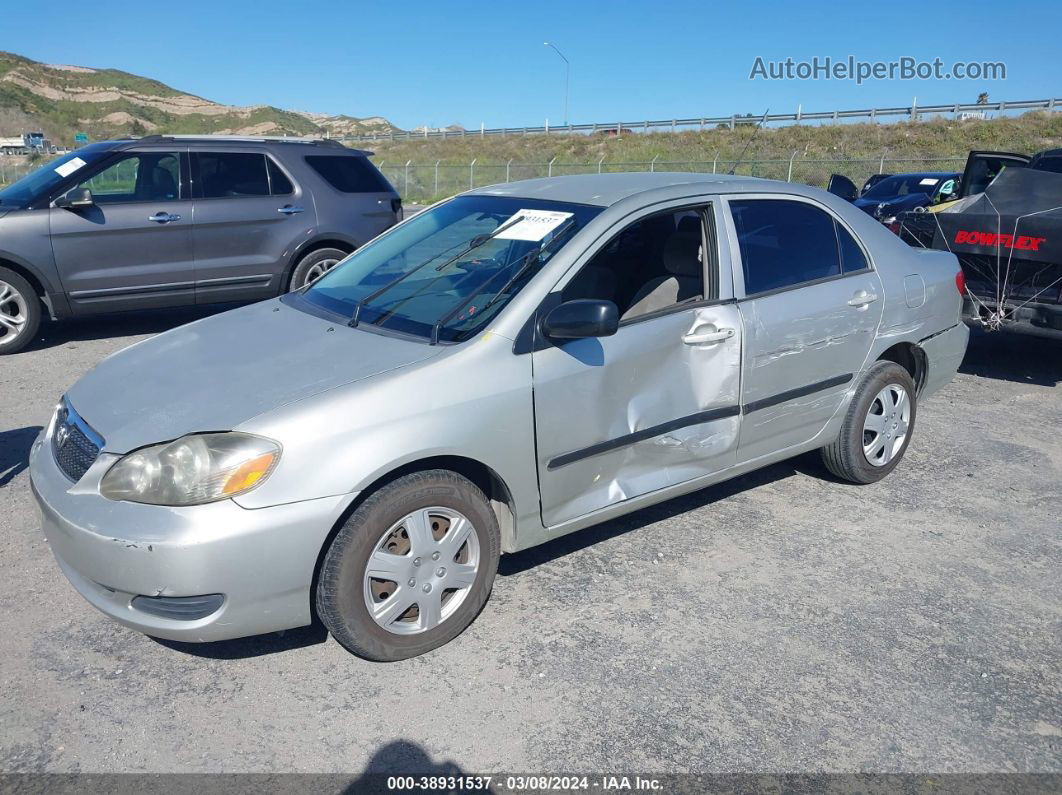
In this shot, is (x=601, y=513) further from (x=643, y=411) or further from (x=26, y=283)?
(x=26, y=283)

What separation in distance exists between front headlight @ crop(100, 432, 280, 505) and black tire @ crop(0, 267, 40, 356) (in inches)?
211

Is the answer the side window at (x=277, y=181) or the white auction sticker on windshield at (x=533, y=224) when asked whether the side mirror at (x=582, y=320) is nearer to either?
the white auction sticker on windshield at (x=533, y=224)

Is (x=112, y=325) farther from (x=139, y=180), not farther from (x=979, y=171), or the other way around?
(x=979, y=171)

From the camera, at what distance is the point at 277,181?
849cm

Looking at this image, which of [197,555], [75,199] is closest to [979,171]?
[75,199]

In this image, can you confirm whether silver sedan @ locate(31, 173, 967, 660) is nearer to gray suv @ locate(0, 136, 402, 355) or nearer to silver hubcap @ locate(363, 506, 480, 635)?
silver hubcap @ locate(363, 506, 480, 635)

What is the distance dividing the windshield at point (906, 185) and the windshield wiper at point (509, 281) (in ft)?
49.3

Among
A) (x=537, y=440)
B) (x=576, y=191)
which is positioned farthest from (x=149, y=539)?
(x=576, y=191)

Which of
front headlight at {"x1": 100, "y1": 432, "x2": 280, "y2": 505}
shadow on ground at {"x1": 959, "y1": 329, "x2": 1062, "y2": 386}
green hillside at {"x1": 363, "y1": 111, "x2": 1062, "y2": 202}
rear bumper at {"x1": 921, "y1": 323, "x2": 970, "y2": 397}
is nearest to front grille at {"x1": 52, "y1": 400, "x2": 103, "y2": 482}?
front headlight at {"x1": 100, "y1": 432, "x2": 280, "y2": 505}

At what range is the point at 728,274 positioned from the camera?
4.07 metres

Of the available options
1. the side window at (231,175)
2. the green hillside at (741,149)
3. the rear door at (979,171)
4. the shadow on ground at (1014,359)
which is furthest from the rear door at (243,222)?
the green hillside at (741,149)

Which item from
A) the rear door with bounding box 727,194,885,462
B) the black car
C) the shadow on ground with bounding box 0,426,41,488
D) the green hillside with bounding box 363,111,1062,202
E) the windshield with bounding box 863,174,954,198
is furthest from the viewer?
the green hillside with bounding box 363,111,1062,202

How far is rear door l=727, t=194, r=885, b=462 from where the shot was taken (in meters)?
4.14

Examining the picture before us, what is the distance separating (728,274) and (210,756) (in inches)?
114
